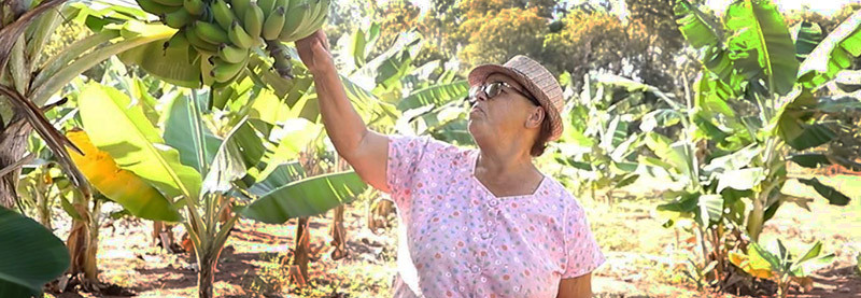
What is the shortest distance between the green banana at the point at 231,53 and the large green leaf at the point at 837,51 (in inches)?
164

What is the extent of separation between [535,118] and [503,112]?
10 cm

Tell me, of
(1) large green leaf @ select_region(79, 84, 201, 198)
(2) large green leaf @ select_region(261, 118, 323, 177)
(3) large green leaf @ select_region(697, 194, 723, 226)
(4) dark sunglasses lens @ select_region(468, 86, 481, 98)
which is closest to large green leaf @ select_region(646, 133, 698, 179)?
(3) large green leaf @ select_region(697, 194, 723, 226)

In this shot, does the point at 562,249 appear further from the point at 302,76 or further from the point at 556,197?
the point at 302,76

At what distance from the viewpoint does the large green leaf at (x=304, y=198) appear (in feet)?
10.5

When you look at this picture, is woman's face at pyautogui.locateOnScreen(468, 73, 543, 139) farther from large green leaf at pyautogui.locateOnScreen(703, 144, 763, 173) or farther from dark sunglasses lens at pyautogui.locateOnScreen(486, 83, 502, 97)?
large green leaf at pyautogui.locateOnScreen(703, 144, 763, 173)

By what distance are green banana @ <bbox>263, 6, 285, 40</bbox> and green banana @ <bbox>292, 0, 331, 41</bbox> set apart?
0.05m

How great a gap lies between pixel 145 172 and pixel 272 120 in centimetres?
64

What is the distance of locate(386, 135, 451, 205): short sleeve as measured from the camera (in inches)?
68.6

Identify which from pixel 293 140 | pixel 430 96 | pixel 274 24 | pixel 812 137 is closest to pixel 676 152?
pixel 812 137

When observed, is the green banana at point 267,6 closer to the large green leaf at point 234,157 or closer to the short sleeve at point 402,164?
the short sleeve at point 402,164

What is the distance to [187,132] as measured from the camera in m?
3.59

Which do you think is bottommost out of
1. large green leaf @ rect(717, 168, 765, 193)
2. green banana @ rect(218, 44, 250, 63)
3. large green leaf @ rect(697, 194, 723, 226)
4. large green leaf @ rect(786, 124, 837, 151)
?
large green leaf @ rect(697, 194, 723, 226)

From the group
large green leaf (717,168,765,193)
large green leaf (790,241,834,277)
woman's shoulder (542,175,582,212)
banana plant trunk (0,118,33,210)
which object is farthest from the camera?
large green leaf (790,241,834,277)

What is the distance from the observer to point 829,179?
1562cm
